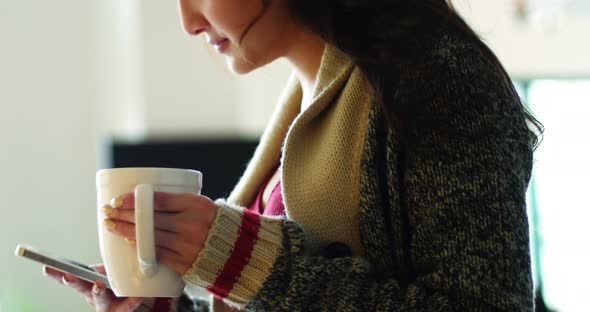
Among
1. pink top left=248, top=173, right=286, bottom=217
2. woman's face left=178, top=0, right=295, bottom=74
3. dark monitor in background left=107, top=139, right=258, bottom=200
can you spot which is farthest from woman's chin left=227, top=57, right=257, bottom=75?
dark monitor in background left=107, top=139, right=258, bottom=200

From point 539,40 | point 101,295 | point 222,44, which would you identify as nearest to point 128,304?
point 101,295

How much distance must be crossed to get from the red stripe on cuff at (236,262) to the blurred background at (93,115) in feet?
6.50

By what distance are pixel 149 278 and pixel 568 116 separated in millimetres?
2612

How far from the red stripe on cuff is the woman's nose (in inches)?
10.6

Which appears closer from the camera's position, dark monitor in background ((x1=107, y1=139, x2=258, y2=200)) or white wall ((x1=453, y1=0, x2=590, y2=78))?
dark monitor in background ((x1=107, y1=139, x2=258, y2=200))

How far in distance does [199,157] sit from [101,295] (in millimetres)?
1610

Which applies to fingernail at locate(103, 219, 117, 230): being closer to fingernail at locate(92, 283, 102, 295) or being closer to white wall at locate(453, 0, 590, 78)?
fingernail at locate(92, 283, 102, 295)

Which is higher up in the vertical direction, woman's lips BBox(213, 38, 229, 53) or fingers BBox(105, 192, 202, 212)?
woman's lips BBox(213, 38, 229, 53)

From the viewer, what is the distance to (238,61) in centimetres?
83

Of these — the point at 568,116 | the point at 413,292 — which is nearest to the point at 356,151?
the point at 413,292

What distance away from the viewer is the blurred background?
2697 millimetres

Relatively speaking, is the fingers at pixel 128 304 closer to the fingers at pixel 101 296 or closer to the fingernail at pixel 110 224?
the fingers at pixel 101 296

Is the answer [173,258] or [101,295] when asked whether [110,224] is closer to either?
[173,258]

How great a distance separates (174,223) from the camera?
60 centimetres
